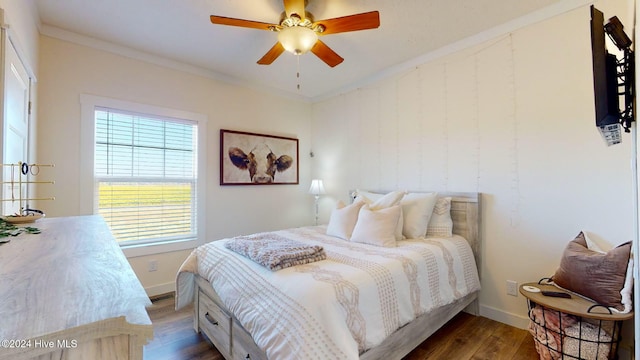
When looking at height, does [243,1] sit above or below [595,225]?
above

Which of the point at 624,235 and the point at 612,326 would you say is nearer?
the point at 612,326

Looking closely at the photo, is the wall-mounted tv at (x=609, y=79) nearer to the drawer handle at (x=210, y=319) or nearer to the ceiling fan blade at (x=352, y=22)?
the ceiling fan blade at (x=352, y=22)

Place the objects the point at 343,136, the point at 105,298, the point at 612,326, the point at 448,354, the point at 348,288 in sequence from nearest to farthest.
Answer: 1. the point at 105,298
2. the point at 348,288
3. the point at 612,326
4. the point at 448,354
5. the point at 343,136

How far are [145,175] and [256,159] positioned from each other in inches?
52.8

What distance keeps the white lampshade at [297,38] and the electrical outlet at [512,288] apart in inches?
103

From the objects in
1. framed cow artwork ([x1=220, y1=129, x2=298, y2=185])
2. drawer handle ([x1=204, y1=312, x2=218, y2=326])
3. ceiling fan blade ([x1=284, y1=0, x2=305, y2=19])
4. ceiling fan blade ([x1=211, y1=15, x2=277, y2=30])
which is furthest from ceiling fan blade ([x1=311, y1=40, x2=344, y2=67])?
drawer handle ([x1=204, y1=312, x2=218, y2=326])

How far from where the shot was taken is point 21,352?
0.43 metres

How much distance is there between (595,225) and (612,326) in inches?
27.8

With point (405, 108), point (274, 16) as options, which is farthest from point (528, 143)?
point (274, 16)

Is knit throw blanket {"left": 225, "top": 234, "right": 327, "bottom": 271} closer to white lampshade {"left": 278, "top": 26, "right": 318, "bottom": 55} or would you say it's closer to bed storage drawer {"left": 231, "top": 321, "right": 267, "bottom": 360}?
bed storage drawer {"left": 231, "top": 321, "right": 267, "bottom": 360}

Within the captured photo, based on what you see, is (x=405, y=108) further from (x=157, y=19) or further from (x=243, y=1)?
(x=157, y=19)

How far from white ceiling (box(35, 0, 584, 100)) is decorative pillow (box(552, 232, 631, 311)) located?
6.03 ft

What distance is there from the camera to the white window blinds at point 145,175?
283cm

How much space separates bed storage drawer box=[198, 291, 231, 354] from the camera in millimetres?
1794
